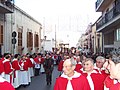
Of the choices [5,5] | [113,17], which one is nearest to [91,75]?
[5,5]

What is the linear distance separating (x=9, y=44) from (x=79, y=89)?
20230 mm

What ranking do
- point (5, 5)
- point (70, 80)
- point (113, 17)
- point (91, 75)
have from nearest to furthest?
point (70, 80)
point (91, 75)
point (5, 5)
point (113, 17)

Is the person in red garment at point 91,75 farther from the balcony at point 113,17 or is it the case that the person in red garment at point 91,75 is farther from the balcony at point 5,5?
the balcony at point 113,17

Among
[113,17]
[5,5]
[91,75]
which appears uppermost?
[5,5]

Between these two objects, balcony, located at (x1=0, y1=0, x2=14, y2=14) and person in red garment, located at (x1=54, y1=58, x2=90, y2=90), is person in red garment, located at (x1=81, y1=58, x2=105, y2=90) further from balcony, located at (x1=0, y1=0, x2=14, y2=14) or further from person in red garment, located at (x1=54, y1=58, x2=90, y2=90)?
balcony, located at (x1=0, y1=0, x2=14, y2=14)

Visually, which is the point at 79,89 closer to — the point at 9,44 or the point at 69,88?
the point at 69,88

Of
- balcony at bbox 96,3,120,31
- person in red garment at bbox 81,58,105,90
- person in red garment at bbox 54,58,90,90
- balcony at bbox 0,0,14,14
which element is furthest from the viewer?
balcony at bbox 96,3,120,31

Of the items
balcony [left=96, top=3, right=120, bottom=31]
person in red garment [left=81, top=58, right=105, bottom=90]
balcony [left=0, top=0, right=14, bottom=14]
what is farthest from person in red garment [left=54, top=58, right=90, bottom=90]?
balcony [left=96, top=3, right=120, bottom=31]

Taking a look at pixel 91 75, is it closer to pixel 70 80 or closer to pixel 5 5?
pixel 70 80

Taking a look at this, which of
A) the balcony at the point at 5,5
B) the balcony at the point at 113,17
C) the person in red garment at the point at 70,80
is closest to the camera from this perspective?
the person in red garment at the point at 70,80

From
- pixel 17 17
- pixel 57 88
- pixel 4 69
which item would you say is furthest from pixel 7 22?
pixel 57 88

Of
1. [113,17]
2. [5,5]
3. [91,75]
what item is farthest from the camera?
[113,17]

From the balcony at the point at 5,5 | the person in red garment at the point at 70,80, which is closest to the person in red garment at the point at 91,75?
the person in red garment at the point at 70,80

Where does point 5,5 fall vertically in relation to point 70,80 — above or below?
above
